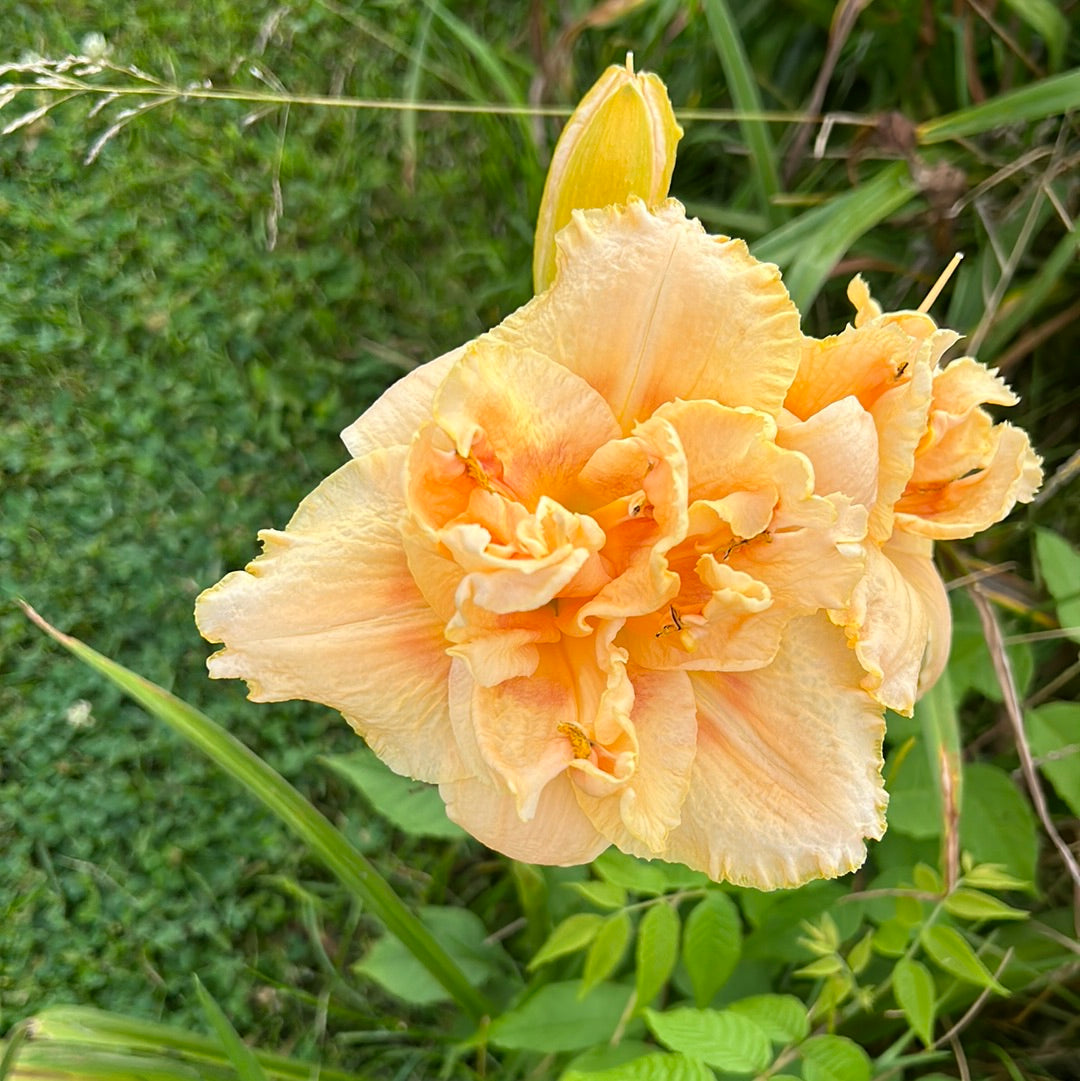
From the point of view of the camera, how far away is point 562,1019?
884 millimetres

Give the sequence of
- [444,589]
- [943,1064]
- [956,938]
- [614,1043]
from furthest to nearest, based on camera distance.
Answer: [943,1064] → [614,1043] → [956,938] → [444,589]

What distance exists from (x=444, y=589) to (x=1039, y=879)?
103cm

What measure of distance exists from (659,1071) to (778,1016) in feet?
0.52

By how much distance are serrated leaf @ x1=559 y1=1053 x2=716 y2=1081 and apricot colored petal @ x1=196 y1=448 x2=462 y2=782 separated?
217 mm

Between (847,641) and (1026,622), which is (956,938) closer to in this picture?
(847,641)

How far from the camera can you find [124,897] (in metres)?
1.23

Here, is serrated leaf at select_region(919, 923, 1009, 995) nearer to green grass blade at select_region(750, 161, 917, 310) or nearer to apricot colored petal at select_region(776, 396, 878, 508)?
apricot colored petal at select_region(776, 396, 878, 508)

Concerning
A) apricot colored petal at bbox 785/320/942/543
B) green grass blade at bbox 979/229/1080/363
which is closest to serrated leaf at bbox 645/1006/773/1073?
apricot colored petal at bbox 785/320/942/543

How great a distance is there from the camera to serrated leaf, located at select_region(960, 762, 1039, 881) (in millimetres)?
920

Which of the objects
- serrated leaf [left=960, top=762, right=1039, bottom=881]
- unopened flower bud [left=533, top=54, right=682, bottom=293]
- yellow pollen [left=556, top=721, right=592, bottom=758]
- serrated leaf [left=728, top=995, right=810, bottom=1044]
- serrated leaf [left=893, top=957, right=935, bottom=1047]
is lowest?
serrated leaf [left=960, top=762, right=1039, bottom=881]

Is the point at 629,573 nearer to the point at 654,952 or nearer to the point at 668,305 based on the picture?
the point at 668,305

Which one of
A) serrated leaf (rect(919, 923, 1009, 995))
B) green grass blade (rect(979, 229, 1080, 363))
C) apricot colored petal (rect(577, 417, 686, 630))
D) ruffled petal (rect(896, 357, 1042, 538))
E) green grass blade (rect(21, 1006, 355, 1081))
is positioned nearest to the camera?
apricot colored petal (rect(577, 417, 686, 630))

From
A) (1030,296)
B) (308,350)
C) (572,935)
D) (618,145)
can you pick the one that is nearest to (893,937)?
(572,935)

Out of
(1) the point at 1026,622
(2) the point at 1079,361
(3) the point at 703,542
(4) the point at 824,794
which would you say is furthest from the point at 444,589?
(2) the point at 1079,361
